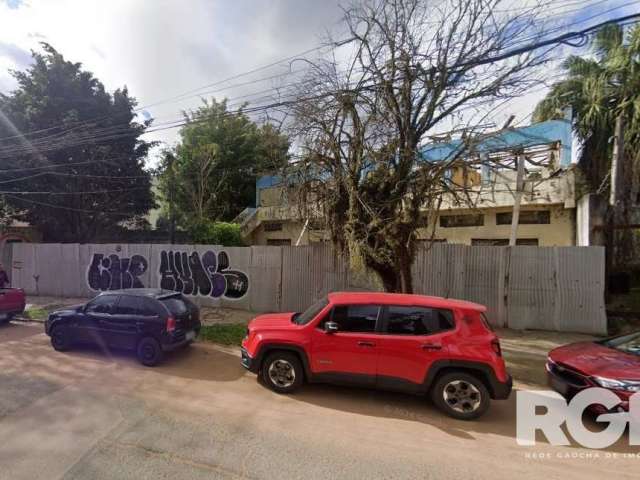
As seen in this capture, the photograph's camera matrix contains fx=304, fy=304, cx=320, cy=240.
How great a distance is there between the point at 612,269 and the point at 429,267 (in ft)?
17.2

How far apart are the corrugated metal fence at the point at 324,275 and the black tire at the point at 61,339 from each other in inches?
180

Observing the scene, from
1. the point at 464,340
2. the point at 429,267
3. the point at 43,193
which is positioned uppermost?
the point at 43,193

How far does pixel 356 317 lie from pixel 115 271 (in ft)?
38.1

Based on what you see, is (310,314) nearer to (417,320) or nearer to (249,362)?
(249,362)

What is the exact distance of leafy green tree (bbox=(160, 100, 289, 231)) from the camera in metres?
19.0

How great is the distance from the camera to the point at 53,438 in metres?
3.50

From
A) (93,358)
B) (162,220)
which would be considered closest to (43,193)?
(162,220)

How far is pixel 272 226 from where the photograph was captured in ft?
58.2

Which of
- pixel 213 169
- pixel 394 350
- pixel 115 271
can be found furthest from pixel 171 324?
pixel 213 169

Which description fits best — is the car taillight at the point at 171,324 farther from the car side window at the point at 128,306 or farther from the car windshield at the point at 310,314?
the car windshield at the point at 310,314

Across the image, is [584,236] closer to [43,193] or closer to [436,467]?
[436,467]

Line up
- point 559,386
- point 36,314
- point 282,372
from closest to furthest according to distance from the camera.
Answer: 1. point 559,386
2. point 282,372
3. point 36,314

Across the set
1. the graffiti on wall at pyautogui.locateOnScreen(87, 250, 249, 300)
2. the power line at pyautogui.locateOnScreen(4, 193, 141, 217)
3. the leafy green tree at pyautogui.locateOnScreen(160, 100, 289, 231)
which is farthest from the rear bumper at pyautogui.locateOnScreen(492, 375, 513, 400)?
the power line at pyautogui.locateOnScreen(4, 193, 141, 217)

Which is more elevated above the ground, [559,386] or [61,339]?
[559,386]
